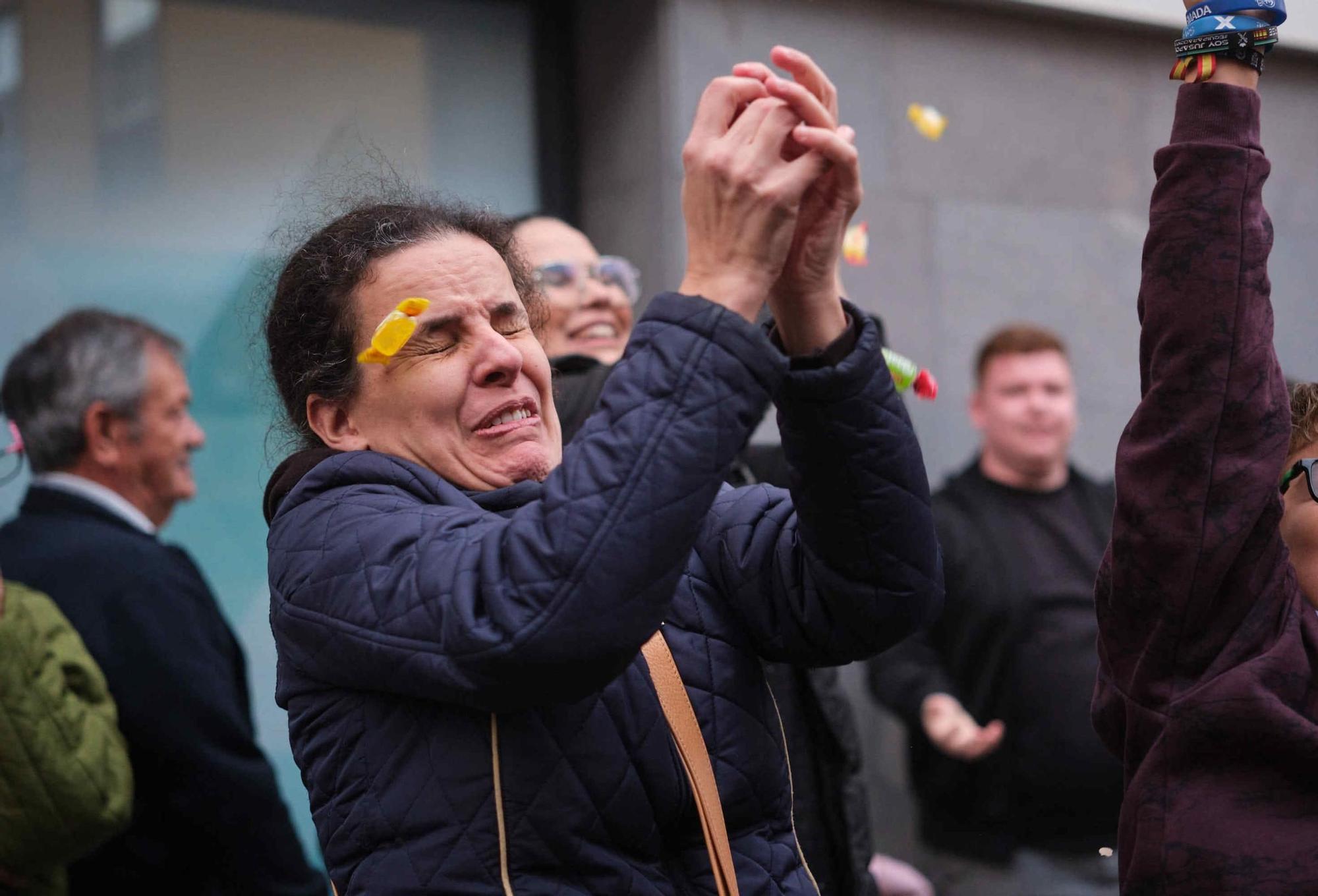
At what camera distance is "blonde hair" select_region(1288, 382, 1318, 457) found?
7.49 ft

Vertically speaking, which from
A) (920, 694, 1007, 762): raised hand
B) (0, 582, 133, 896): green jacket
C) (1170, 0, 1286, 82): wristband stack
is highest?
(1170, 0, 1286, 82): wristband stack

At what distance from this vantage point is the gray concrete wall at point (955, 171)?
17.4 ft

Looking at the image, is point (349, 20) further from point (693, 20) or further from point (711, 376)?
point (711, 376)

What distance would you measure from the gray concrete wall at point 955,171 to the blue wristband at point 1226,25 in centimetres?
308

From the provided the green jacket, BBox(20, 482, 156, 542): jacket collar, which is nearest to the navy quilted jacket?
the green jacket

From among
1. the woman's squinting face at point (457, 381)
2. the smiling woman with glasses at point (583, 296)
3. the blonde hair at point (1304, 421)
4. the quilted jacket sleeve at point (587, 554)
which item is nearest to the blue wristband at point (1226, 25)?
the blonde hair at point (1304, 421)

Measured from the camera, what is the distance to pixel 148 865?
3688mm

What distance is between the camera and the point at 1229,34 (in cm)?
206

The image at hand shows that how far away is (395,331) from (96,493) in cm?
247

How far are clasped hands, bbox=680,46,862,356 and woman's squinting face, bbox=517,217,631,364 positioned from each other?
2028mm

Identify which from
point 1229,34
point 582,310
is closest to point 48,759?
point 582,310

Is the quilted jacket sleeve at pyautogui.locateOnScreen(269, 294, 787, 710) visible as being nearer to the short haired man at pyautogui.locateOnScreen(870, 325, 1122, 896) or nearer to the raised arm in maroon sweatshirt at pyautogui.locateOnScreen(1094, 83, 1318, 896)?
the raised arm in maroon sweatshirt at pyautogui.locateOnScreen(1094, 83, 1318, 896)

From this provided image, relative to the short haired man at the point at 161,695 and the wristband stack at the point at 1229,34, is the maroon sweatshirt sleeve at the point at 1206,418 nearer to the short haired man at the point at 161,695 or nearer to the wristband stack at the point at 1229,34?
the wristband stack at the point at 1229,34

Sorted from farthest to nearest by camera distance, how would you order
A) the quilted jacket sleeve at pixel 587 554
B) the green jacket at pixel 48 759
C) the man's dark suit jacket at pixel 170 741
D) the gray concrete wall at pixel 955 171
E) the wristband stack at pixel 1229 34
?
the gray concrete wall at pixel 955 171, the man's dark suit jacket at pixel 170 741, the green jacket at pixel 48 759, the wristband stack at pixel 1229 34, the quilted jacket sleeve at pixel 587 554
